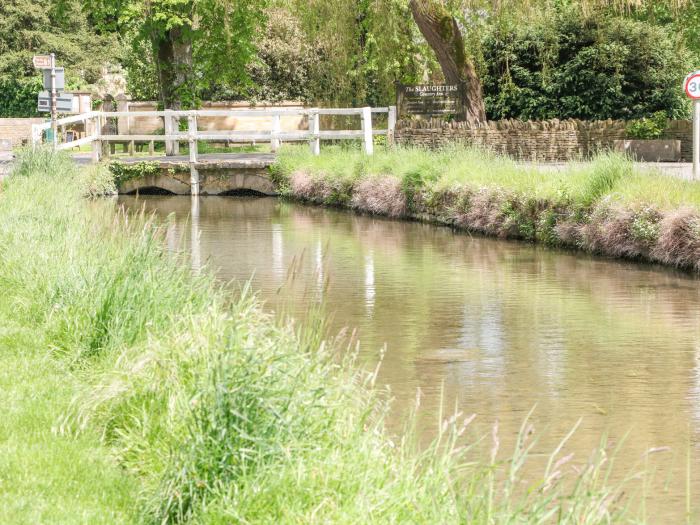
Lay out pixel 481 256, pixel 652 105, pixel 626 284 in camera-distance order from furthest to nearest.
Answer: pixel 652 105, pixel 481 256, pixel 626 284

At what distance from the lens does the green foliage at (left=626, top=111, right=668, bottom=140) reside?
102 ft

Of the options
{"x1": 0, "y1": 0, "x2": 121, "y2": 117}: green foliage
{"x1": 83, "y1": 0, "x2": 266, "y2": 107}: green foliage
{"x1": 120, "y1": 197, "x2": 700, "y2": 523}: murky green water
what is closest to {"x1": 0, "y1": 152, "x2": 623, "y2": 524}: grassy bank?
{"x1": 120, "y1": 197, "x2": 700, "y2": 523}: murky green water

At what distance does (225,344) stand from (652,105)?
2911 cm

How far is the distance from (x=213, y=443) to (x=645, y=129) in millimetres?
27110

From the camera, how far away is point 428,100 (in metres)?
33.2

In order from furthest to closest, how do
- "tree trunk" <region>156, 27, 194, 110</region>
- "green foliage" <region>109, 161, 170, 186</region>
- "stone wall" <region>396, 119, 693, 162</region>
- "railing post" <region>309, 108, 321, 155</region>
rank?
"tree trunk" <region>156, 27, 194, 110</region> < "green foliage" <region>109, 161, 170, 186</region> < "railing post" <region>309, 108, 321, 155</region> < "stone wall" <region>396, 119, 693, 162</region>

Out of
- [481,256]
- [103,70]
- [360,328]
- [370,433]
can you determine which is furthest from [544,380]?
[103,70]

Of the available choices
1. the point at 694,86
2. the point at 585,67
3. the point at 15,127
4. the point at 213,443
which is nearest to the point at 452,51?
the point at 585,67

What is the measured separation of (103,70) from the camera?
193 feet

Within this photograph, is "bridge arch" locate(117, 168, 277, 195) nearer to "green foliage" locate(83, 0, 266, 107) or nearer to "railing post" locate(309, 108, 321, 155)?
"railing post" locate(309, 108, 321, 155)

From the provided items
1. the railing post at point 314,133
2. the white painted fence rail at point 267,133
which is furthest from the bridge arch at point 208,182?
the railing post at point 314,133

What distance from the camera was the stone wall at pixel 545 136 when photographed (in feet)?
100

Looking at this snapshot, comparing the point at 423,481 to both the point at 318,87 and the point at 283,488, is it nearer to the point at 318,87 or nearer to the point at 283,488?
the point at 283,488

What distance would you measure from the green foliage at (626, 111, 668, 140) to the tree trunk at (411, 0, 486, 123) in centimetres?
375
